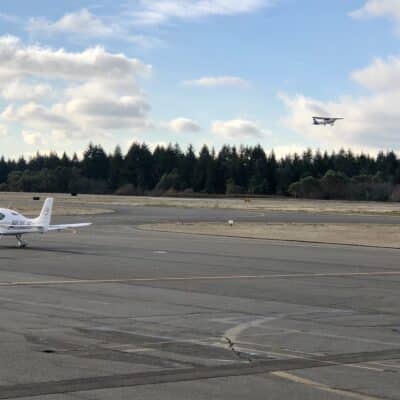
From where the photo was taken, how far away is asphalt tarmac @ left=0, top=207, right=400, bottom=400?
8828 mm

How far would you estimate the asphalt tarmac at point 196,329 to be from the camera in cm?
883

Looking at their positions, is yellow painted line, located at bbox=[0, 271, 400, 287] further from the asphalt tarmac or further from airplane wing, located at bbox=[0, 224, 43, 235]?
airplane wing, located at bbox=[0, 224, 43, 235]

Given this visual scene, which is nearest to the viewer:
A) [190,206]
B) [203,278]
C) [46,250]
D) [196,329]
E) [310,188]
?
[196,329]

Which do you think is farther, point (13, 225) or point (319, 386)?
point (13, 225)

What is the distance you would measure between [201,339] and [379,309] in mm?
5415

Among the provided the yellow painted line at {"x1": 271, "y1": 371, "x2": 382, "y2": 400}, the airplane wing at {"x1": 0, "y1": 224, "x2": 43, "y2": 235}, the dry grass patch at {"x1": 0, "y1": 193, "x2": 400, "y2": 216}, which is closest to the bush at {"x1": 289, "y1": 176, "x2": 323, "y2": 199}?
the dry grass patch at {"x1": 0, "y1": 193, "x2": 400, "y2": 216}

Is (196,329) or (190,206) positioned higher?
(190,206)

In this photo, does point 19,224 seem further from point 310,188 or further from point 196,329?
point 310,188

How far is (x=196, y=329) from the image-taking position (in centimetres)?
1266

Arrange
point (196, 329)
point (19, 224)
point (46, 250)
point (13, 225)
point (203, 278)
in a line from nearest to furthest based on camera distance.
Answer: point (196, 329) → point (203, 278) → point (46, 250) → point (13, 225) → point (19, 224)

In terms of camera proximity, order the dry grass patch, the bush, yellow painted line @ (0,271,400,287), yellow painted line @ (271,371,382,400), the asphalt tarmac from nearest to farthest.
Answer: yellow painted line @ (271,371,382,400) < the asphalt tarmac < yellow painted line @ (0,271,400,287) < the dry grass patch < the bush

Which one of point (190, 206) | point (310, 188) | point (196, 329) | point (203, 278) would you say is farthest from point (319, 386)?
point (310, 188)

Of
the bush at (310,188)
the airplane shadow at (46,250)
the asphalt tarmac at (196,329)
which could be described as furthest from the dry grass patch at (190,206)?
the bush at (310,188)

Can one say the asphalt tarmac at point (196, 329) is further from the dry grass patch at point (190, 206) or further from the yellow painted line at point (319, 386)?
the dry grass patch at point (190, 206)
